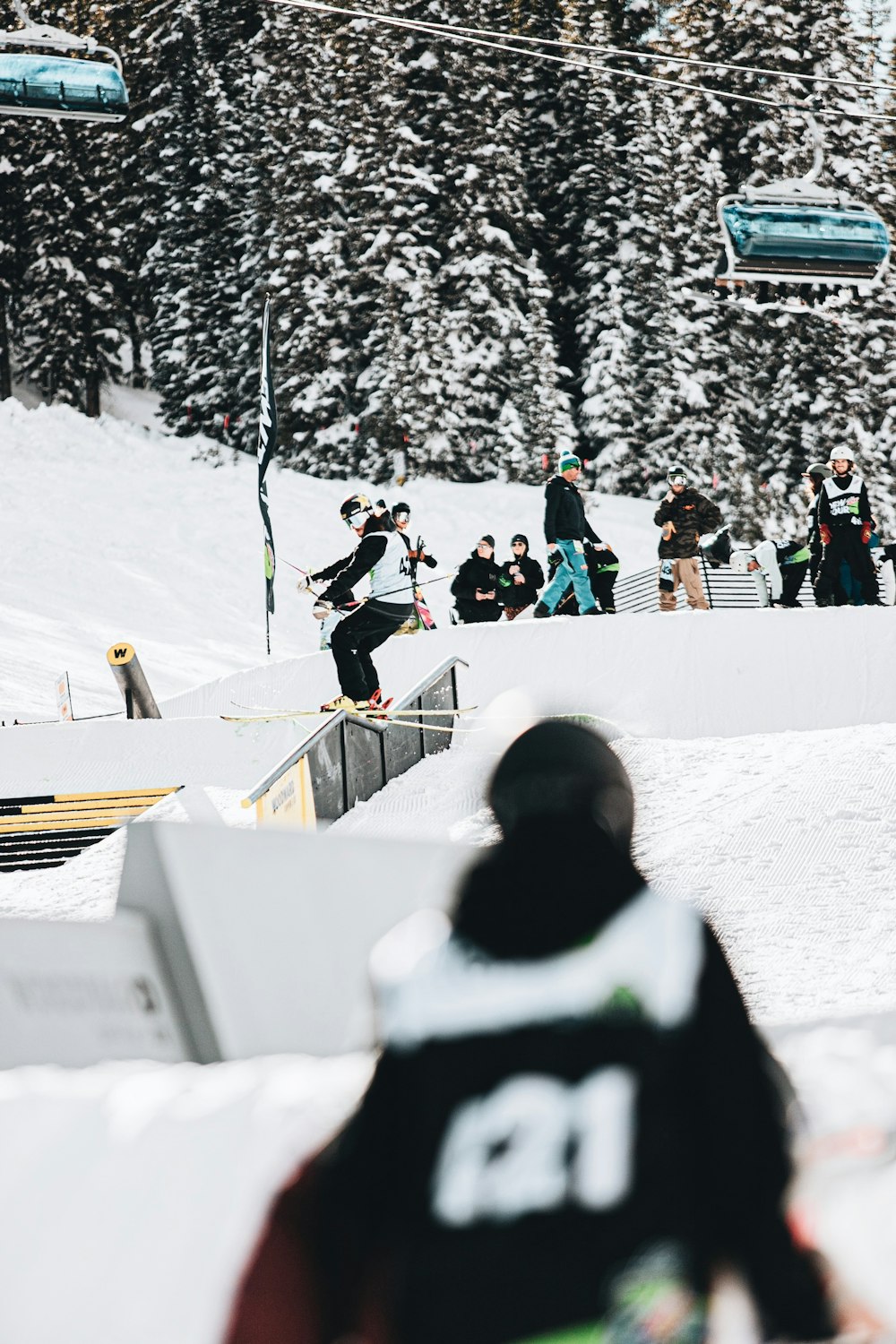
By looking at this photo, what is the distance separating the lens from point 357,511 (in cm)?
871

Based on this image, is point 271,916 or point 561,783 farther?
point 271,916

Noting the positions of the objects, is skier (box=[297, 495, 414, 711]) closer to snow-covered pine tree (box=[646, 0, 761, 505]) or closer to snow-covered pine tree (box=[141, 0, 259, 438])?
snow-covered pine tree (box=[646, 0, 761, 505])

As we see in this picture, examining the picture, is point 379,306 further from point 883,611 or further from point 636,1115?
point 636,1115

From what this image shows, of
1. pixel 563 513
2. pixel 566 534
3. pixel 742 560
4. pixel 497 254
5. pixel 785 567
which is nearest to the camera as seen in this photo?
pixel 563 513

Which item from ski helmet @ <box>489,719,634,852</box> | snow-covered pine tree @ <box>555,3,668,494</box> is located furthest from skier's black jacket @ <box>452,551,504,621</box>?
snow-covered pine tree @ <box>555,3,668,494</box>

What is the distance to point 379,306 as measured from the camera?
30.0 metres

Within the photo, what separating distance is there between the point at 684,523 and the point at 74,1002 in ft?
32.4

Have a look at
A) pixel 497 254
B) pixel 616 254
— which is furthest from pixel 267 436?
pixel 616 254

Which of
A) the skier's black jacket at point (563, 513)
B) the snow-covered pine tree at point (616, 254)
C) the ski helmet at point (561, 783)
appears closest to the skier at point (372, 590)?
the skier's black jacket at point (563, 513)

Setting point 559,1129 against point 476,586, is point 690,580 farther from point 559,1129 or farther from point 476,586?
point 559,1129

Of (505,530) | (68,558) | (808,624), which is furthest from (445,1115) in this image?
(505,530)

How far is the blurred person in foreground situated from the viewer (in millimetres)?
1494

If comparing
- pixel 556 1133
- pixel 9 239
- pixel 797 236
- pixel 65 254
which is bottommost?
pixel 556 1133

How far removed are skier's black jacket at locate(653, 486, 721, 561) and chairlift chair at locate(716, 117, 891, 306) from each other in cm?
221
